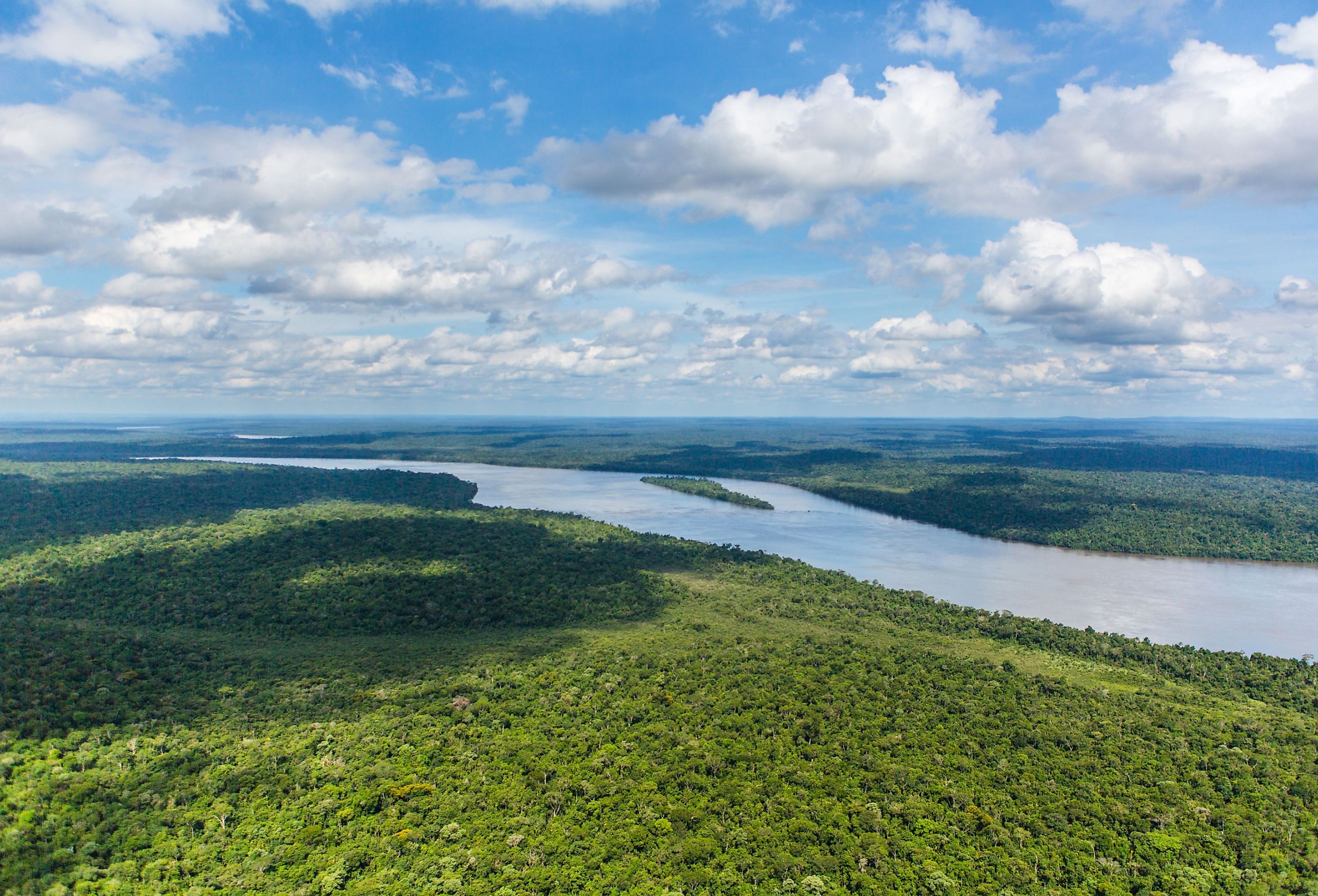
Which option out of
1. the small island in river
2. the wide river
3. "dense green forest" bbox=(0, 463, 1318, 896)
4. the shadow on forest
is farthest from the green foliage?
the small island in river

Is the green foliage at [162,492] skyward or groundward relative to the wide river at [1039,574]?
skyward

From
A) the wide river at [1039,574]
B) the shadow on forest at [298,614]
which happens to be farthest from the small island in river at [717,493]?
the shadow on forest at [298,614]

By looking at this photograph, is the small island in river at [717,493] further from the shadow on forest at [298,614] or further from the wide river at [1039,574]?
the shadow on forest at [298,614]

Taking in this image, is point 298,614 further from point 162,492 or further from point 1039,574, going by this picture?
point 1039,574

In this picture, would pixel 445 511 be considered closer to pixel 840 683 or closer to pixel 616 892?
pixel 840 683

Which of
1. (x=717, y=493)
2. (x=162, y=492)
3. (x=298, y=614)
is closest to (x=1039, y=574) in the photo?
(x=717, y=493)

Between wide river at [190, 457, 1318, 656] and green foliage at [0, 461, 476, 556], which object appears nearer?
wide river at [190, 457, 1318, 656]

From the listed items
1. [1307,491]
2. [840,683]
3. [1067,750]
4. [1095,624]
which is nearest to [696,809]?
[840,683]

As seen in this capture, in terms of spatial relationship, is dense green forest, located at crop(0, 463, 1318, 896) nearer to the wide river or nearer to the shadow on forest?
the shadow on forest
